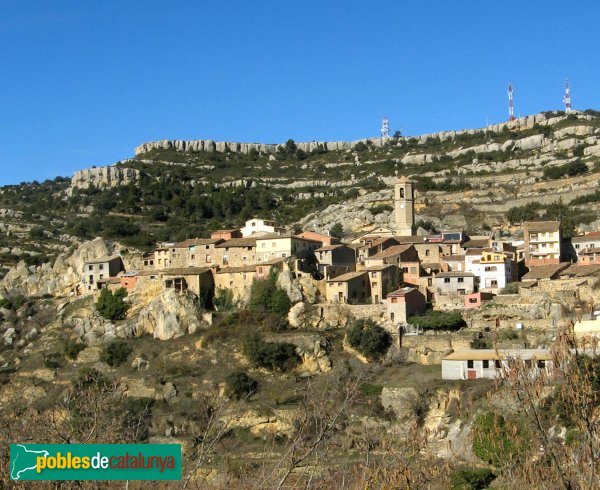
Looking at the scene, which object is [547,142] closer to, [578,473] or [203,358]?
[203,358]

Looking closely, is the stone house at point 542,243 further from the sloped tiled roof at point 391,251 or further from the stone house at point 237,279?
the stone house at point 237,279

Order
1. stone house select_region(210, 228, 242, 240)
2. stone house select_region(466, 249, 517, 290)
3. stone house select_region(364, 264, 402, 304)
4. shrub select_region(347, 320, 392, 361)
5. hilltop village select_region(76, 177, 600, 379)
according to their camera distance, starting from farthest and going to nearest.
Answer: stone house select_region(210, 228, 242, 240) < stone house select_region(466, 249, 517, 290) < stone house select_region(364, 264, 402, 304) < hilltop village select_region(76, 177, 600, 379) < shrub select_region(347, 320, 392, 361)

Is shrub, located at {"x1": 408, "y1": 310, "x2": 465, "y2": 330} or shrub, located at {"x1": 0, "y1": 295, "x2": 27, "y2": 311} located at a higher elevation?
shrub, located at {"x1": 0, "y1": 295, "x2": 27, "y2": 311}

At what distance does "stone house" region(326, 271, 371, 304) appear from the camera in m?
51.2

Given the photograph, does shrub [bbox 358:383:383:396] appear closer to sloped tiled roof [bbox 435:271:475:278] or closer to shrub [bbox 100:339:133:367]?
sloped tiled roof [bbox 435:271:475:278]

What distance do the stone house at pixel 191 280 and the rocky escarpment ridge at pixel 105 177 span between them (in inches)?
2028

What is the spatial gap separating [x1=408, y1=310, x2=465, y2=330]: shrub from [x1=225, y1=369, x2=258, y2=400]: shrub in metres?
9.09

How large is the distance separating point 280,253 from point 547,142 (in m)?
57.3

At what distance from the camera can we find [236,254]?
57875mm

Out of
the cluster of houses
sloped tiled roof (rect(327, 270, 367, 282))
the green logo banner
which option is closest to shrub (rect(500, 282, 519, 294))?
the cluster of houses

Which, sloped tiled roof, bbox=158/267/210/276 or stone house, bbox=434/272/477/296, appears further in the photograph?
sloped tiled roof, bbox=158/267/210/276

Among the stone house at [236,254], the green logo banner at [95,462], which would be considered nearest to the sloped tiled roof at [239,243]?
the stone house at [236,254]

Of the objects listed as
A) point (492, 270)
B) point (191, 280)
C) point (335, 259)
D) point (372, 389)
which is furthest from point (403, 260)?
point (372, 389)

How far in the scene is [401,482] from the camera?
1397 cm
